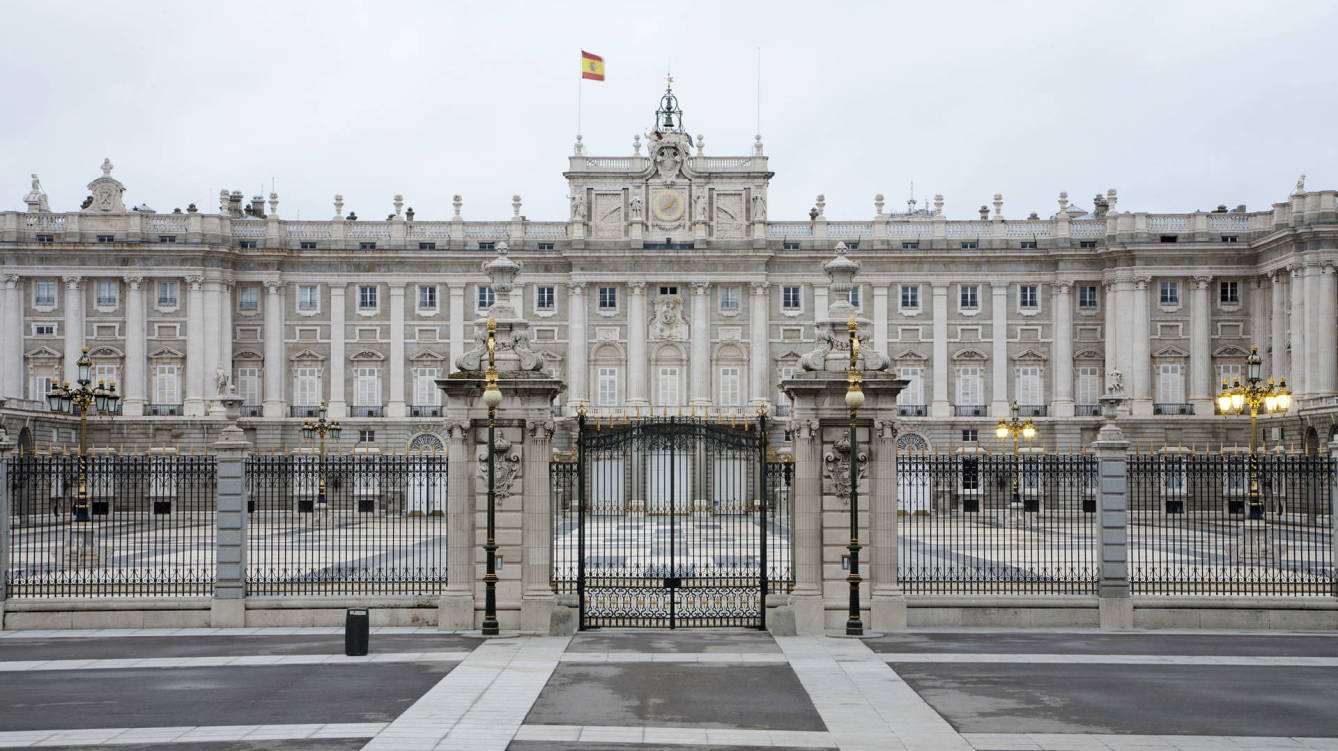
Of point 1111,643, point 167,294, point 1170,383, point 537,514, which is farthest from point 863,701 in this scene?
point 167,294

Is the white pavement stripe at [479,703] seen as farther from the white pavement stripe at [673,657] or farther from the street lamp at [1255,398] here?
the street lamp at [1255,398]

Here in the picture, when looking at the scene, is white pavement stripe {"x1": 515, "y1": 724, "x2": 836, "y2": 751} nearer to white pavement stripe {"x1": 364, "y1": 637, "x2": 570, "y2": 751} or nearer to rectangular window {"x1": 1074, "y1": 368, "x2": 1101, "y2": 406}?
white pavement stripe {"x1": 364, "y1": 637, "x2": 570, "y2": 751}

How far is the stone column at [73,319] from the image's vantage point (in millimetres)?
75625

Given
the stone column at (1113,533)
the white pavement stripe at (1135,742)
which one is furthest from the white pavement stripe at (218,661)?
the stone column at (1113,533)

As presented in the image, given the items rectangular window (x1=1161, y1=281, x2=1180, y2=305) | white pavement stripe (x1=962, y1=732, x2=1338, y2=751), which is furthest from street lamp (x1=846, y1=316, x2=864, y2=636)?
rectangular window (x1=1161, y1=281, x2=1180, y2=305)

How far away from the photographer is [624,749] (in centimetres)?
1368

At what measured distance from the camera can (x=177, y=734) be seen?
1423 centimetres

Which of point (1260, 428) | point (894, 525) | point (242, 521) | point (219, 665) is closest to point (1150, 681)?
point (894, 525)

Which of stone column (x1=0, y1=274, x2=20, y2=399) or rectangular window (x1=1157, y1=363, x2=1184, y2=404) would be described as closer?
stone column (x1=0, y1=274, x2=20, y2=399)

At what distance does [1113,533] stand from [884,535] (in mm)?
4115

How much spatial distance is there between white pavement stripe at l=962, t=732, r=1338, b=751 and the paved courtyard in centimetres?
4

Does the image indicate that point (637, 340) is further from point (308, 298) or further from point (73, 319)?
point (73, 319)

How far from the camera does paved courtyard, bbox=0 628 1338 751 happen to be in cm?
1427

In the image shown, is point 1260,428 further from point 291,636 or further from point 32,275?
point 32,275
